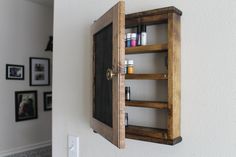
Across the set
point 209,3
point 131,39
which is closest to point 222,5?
point 209,3

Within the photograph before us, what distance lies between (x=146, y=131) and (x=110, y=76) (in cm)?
27

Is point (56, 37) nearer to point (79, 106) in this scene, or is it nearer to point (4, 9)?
point (79, 106)

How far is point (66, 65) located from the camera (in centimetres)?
137

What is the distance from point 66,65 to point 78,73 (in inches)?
3.6

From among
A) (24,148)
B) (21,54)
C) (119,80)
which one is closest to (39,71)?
(21,54)

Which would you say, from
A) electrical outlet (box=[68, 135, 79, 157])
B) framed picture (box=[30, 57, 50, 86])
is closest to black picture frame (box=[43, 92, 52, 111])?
framed picture (box=[30, 57, 50, 86])

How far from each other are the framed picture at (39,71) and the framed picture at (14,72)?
0.17 metres

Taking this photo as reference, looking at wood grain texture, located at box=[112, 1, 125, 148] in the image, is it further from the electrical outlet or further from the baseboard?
the baseboard

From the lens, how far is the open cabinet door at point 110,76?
81cm

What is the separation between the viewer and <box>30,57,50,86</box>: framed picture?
3.96 m

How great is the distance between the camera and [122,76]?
813 mm

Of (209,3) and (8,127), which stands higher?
(209,3)

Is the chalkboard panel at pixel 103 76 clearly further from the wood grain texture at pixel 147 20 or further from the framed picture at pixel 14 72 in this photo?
the framed picture at pixel 14 72

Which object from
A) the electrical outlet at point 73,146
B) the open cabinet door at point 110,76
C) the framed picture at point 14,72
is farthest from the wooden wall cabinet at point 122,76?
the framed picture at point 14,72
